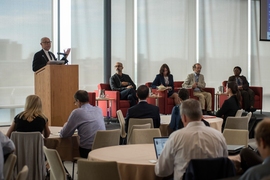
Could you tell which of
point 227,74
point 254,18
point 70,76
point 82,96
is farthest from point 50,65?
point 254,18

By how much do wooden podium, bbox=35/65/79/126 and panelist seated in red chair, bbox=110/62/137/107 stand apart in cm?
391

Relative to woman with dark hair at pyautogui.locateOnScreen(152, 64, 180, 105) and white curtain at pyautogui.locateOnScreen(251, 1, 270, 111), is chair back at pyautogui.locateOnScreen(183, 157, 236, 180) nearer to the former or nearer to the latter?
woman with dark hair at pyautogui.locateOnScreen(152, 64, 180, 105)

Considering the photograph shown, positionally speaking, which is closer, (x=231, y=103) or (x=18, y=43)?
(x=231, y=103)

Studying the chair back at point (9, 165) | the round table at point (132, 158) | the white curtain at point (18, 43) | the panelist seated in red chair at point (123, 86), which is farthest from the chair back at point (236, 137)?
the white curtain at point (18, 43)

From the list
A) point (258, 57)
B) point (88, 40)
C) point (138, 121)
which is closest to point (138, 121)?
point (138, 121)

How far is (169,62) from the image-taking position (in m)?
14.3

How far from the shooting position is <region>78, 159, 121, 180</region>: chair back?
379cm

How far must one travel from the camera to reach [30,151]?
17.2 ft

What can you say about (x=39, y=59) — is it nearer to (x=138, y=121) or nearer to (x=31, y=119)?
(x=138, y=121)

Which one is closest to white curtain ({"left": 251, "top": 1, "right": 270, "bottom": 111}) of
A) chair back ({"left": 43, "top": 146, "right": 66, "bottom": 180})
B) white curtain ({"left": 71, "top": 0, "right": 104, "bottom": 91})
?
white curtain ({"left": 71, "top": 0, "right": 104, "bottom": 91})

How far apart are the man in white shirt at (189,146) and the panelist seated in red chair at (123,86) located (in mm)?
7698

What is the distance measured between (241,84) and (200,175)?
1040cm

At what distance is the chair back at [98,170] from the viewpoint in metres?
3.79

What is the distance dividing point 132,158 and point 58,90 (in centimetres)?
348
